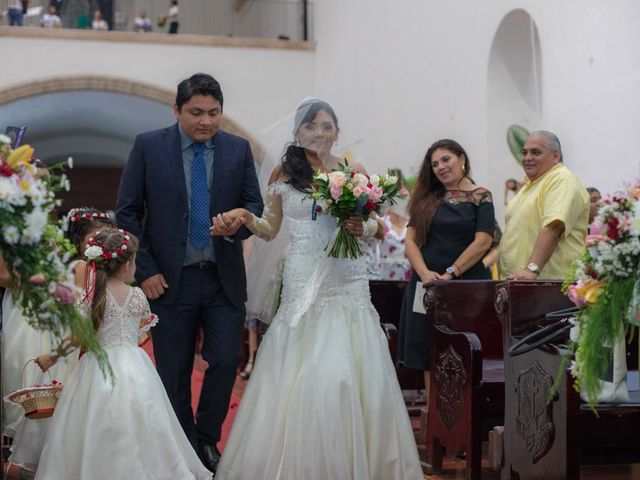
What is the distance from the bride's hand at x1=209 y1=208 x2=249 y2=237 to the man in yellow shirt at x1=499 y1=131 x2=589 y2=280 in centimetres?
167

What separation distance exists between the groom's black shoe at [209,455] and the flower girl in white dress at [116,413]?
41cm

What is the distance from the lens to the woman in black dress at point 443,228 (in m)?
6.01

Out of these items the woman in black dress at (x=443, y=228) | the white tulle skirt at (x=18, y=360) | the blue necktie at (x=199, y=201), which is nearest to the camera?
the blue necktie at (x=199, y=201)

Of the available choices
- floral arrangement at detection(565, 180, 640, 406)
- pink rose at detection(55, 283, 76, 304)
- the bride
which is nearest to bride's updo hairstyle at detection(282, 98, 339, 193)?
the bride

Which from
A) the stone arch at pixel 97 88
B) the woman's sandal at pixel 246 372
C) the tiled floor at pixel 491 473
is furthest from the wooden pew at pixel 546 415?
the stone arch at pixel 97 88

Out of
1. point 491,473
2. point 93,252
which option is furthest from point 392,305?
point 93,252

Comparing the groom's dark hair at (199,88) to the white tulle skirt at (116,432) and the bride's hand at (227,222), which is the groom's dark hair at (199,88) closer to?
the bride's hand at (227,222)

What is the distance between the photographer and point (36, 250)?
3.05m

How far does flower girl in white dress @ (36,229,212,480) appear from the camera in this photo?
4430 millimetres

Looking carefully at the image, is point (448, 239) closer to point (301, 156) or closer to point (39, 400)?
point (301, 156)

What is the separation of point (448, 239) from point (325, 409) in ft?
6.05

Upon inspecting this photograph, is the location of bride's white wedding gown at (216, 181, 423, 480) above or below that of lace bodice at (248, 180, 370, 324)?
below

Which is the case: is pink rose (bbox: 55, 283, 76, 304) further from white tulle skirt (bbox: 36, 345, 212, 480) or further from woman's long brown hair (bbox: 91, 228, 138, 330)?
woman's long brown hair (bbox: 91, 228, 138, 330)

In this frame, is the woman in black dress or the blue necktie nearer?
the blue necktie
